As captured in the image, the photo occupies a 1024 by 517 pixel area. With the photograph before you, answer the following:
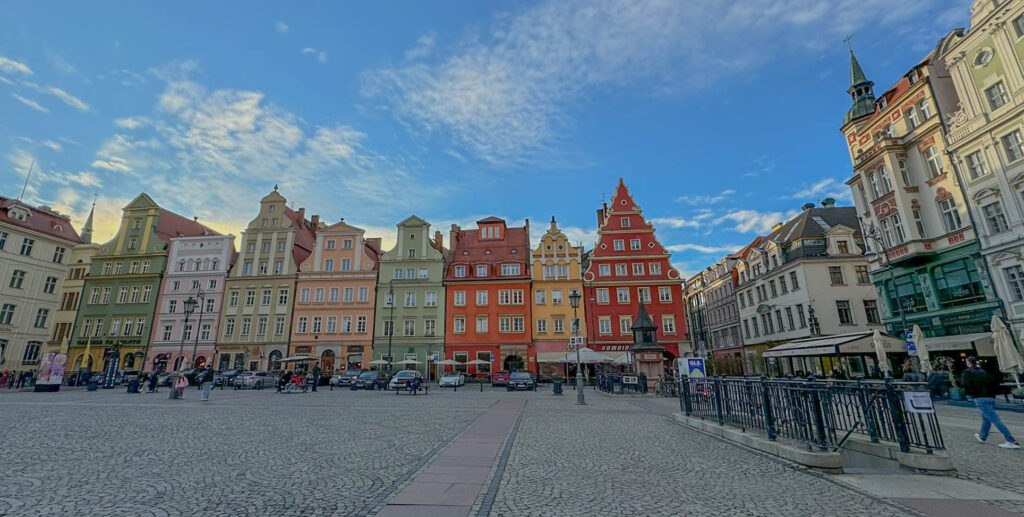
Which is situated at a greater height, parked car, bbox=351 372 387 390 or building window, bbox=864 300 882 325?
building window, bbox=864 300 882 325

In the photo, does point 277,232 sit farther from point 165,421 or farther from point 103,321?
point 165,421

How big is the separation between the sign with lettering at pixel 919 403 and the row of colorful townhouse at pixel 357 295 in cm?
3547

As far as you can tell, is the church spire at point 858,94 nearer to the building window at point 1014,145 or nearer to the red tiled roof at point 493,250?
the building window at point 1014,145

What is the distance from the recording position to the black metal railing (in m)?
6.81

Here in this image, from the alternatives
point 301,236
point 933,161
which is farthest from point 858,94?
point 301,236

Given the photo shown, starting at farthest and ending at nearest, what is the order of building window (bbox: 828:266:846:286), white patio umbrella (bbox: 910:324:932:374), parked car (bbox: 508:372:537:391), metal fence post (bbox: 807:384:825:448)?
building window (bbox: 828:266:846:286), parked car (bbox: 508:372:537:391), white patio umbrella (bbox: 910:324:932:374), metal fence post (bbox: 807:384:825:448)

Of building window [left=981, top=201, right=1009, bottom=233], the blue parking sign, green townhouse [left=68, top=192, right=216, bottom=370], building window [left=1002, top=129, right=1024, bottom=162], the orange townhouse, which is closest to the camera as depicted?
the blue parking sign

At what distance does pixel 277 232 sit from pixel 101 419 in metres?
38.6

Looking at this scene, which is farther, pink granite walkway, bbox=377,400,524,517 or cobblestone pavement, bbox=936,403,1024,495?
cobblestone pavement, bbox=936,403,1024,495

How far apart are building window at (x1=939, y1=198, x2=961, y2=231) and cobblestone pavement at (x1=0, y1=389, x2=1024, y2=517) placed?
61.5 feet

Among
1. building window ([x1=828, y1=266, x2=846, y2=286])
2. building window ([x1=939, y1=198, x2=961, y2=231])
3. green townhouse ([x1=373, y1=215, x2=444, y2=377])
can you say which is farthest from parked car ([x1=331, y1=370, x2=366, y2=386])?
building window ([x1=828, y1=266, x2=846, y2=286])

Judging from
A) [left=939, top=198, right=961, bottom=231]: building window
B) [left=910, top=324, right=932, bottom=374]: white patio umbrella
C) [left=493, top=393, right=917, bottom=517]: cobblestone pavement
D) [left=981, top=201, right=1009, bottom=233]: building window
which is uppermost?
[left=939, top=198, right=961, bottom=231]: building window

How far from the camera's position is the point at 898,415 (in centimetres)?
683

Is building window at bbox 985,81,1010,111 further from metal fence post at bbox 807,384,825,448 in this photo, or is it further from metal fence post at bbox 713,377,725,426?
metal fence post at bbox 807,384,825,448
